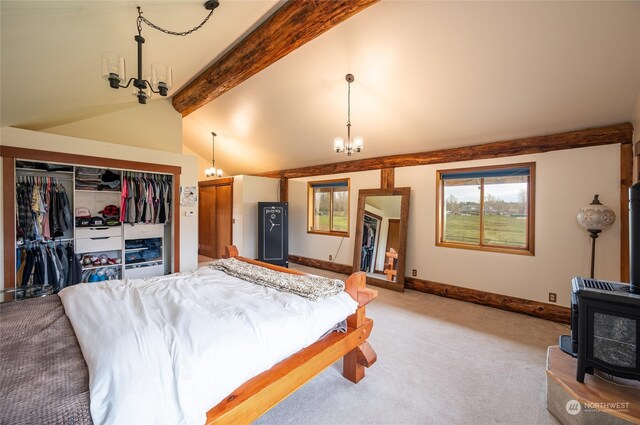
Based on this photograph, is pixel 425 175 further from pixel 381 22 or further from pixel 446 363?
pixel 446 363

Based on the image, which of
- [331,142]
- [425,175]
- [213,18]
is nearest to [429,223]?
[425,175]

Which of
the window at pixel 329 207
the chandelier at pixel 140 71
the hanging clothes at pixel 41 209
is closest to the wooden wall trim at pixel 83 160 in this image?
the hanging clothes at pixel 41 209

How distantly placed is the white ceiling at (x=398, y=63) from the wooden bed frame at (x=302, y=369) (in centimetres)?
248

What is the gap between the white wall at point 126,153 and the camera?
2.91 metres

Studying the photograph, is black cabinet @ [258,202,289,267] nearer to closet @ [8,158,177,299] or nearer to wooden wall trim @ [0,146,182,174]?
closet @ [8,158,177,299]

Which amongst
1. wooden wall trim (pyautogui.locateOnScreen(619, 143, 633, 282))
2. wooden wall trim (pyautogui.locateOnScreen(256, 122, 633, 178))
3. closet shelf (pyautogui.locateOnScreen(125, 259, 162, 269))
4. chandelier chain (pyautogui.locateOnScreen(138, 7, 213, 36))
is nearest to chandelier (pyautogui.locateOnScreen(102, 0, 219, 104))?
chandelier chain (pyautogui.locateOnScreen(138, 7, 213, 36))

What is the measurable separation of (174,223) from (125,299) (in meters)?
2.70

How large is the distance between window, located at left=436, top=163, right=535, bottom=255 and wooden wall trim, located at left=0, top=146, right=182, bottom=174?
4387mm

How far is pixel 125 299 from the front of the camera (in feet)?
5.73

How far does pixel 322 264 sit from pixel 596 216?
4331mm

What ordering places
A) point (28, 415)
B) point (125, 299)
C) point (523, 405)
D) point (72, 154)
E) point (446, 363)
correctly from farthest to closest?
point (72, 154) < point (446, 363) < point (523, 405) < point (125, 299) < point (28, 415)

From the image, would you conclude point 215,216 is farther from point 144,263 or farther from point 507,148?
point 507,148

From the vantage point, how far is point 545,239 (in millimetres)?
3295

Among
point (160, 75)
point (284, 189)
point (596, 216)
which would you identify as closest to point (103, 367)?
point (160, 75)
